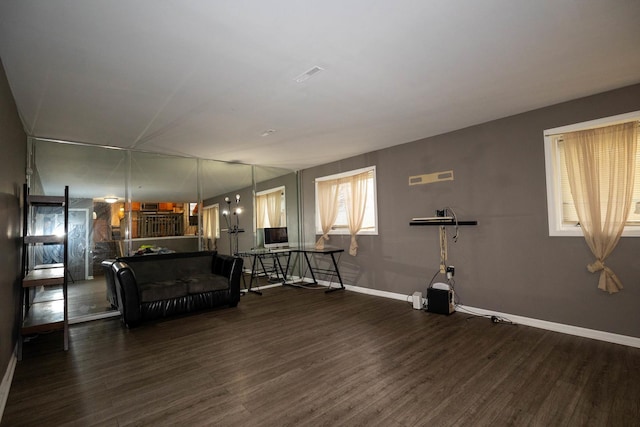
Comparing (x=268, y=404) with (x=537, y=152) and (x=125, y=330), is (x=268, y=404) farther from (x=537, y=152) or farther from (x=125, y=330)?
(x=537, y=152)

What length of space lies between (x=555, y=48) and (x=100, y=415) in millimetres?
4159

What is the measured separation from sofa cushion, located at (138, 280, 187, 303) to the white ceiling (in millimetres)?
2048

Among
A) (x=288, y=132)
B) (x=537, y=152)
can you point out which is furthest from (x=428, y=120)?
(x=288, y=132)

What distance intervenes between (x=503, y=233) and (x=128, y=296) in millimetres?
4669

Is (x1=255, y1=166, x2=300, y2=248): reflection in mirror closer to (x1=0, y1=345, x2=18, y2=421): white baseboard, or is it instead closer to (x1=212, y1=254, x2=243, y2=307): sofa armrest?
(x1=212, y1=254, x2=243, y2=307): sofa armrest

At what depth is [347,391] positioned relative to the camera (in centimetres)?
220

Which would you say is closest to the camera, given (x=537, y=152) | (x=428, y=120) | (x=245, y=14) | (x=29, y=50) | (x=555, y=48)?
(x=245, y=14)

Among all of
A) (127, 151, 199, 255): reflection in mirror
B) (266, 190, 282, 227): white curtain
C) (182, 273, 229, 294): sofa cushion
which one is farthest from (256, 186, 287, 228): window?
(182, 273, 229, 294): sofa cushion

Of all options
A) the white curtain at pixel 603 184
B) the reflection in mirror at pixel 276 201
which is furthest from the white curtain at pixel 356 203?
the white curtain at pixel 603 184


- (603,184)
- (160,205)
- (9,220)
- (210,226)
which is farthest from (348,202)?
(9,220)

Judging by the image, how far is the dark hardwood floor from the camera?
1.94m

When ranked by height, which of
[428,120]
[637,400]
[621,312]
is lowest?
[637,400]

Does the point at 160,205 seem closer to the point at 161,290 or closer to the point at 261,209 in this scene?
the point at 161,290

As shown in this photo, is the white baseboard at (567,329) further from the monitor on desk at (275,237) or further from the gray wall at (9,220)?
the gray wall at (9,220)
